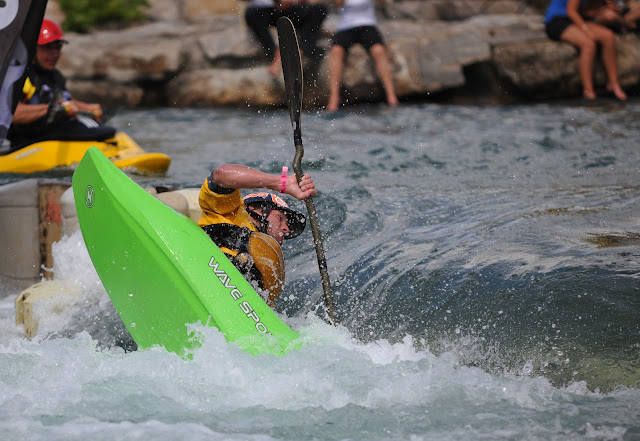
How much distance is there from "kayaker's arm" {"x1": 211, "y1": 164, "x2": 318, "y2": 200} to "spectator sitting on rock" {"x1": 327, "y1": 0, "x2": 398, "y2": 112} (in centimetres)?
605

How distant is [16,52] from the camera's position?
4.18 metres

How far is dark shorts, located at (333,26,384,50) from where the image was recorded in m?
9.37

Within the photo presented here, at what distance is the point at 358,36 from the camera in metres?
9.42

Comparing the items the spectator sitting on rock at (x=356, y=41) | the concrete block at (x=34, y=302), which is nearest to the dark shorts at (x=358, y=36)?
the spectator sitting on rock at (x=356, y=41)

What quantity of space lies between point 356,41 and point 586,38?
257 centimetres

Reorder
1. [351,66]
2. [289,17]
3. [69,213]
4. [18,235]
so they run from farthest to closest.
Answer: [289,17], [351,66], [18,235], [69,213]

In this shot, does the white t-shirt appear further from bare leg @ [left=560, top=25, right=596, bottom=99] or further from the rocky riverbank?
bare leg @ [left=560, top=25, right=596, bottom=99]

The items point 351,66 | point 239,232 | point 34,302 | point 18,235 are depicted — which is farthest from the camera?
point 351,66

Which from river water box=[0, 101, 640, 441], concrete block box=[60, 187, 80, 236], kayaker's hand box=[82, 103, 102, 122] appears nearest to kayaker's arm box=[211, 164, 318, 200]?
river water box=[0, 101, 640, 441]

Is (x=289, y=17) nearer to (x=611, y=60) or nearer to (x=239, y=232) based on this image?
(x=611, y=60)

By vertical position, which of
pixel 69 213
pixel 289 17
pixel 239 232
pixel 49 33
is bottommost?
pixel 69 213

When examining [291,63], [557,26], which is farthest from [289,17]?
[291,63]

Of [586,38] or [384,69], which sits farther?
[384,69]

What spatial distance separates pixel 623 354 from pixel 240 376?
1600 millimetres
